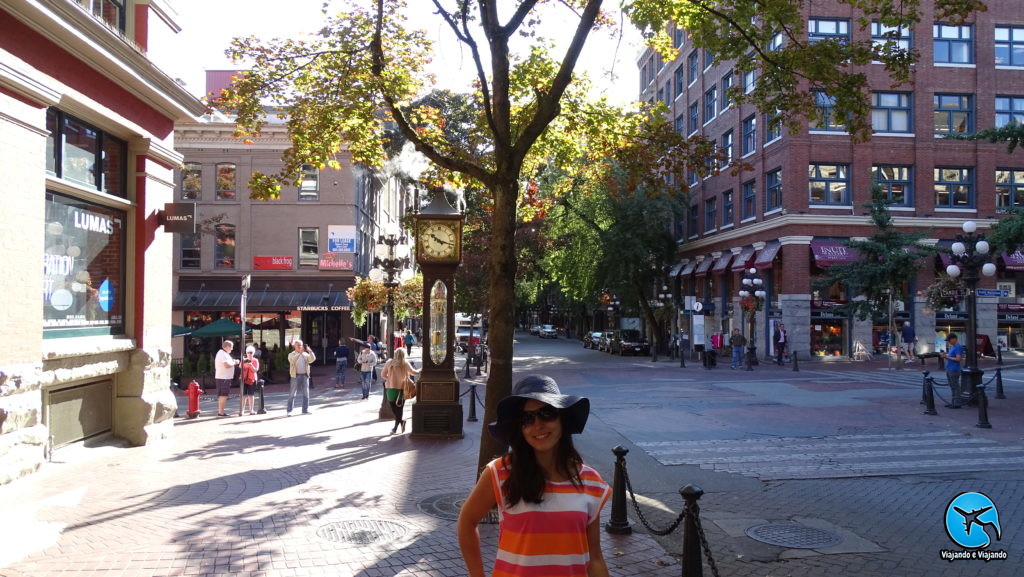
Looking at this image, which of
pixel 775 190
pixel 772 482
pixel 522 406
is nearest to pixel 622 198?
pixel 775 190

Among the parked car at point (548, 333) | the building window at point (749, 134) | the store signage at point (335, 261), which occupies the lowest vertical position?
the parked car at point (548, 333)

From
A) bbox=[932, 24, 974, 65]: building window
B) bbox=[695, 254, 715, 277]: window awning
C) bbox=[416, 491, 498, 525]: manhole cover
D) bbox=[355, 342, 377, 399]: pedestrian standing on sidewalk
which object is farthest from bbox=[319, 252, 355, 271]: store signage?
bbox=[932, 24, 974, 65]: building window

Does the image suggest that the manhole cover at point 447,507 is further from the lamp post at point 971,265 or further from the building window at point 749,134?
the building window at point 749,134

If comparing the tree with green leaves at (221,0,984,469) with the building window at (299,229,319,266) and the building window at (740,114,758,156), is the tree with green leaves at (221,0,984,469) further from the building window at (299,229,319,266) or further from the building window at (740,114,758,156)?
the building window at (740,114,758,156)

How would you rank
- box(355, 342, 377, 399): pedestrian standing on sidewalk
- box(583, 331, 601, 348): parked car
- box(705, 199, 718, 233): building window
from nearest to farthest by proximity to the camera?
1. box(355, 342, 377, 399): pedestrian standing on sidewalk
2. box(705, 199, 718, 233): building window
3. box(583, 331, 601, 348): parked car

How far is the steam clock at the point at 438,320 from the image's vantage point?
12727mm

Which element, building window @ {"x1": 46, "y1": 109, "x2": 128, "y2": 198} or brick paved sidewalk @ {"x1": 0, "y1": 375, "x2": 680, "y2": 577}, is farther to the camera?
building window @ {"x1": 46, "y1": 109, "x2": 128, "y2": 198}

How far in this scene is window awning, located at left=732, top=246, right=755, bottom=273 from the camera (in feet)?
120

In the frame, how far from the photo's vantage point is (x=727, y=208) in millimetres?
41281

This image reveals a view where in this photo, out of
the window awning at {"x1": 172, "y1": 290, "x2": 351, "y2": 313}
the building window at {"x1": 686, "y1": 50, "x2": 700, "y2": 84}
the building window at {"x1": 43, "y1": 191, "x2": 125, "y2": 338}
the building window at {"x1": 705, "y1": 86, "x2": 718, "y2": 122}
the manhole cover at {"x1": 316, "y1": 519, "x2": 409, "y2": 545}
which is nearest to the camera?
the manhole cover at {"x1": 316, "y1": 519, "x2": 409, "y2": 545}

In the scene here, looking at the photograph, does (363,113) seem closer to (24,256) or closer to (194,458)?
(24,256)

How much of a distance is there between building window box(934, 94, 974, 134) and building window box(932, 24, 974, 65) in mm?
1622

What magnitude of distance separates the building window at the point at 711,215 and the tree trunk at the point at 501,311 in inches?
1450

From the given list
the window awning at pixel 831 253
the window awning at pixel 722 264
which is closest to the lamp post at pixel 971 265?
the window awning at pixel 831 253
